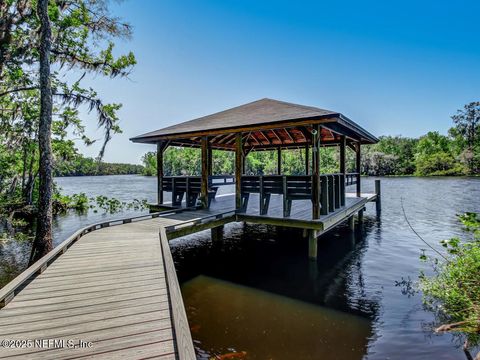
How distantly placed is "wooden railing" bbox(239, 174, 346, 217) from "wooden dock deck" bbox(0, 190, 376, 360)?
12.1 feet

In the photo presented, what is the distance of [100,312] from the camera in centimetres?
275

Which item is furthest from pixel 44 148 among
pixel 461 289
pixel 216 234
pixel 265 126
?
pixel 461 289

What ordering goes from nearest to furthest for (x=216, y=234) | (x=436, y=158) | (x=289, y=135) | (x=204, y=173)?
1. (x=204, y=173)
2. (x=216, y=234)
3. (x=289, y=135)
4. (x=436, y=158)

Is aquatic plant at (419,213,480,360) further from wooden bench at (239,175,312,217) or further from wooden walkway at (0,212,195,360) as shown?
wooden walkway at (0,212,195,360)

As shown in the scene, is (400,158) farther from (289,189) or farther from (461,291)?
(461,291)

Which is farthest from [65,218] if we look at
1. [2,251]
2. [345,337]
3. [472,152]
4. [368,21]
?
[472,152]

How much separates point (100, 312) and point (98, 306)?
0.53ft

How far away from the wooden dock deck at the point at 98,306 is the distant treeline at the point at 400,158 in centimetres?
4645

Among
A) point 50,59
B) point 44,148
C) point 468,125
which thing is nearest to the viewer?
point 44,148

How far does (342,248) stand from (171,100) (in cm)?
1352

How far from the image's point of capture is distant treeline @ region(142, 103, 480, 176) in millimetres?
53834

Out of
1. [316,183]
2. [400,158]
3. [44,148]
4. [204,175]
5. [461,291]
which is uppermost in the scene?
[400,158]

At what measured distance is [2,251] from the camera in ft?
29.7

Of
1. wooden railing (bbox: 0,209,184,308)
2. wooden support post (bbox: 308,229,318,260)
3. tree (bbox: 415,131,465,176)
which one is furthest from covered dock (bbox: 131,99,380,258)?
tree (bbox: 415,131,465,176)
